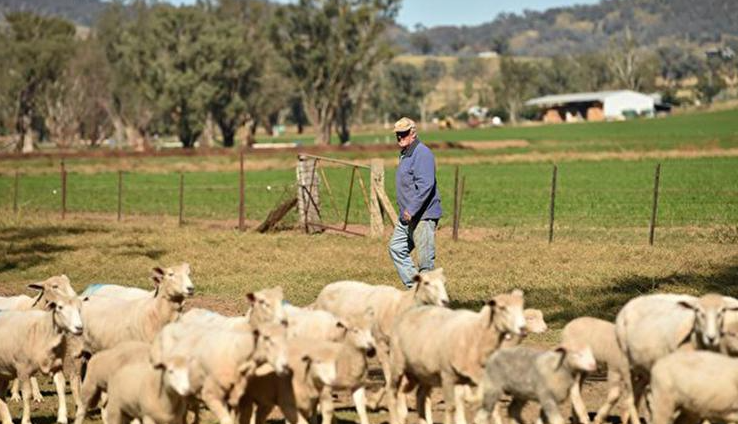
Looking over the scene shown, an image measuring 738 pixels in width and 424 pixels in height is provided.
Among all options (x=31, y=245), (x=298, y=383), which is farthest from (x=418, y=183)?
(x=31, y=245)

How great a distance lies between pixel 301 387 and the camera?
10.6 m

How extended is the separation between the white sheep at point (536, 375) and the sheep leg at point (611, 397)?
1.15 meters

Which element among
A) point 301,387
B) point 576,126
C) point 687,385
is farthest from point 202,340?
point 576,126

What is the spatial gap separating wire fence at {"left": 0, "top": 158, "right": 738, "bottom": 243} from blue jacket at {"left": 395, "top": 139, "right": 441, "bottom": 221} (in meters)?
13.5

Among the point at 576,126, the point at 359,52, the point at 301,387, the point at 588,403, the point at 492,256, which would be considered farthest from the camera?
the point at 576,126

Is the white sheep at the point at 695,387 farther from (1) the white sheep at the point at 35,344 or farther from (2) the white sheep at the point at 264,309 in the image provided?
(1) the white sheep at the point at 35,344

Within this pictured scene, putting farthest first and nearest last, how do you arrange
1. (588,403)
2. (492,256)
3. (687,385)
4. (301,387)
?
1. (492,256)
2. (588,403)
3. (301,387)
4. (687,385)

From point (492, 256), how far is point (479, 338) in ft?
43.0

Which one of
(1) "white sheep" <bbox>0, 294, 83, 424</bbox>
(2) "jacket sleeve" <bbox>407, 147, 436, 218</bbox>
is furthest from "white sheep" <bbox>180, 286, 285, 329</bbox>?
(2) "jacket sleeve" <bbox>407, 147, 436, 218</bbox>

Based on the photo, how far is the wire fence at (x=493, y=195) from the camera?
32.9m

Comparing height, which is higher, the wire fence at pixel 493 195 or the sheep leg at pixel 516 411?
the sheep leg at pixel 516 411

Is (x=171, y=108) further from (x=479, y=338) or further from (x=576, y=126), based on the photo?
(x=479, y=338)

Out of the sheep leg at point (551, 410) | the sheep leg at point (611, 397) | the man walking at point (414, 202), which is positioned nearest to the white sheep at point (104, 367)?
the sheep leg at point (551, 410)

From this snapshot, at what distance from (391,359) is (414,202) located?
12.2 feet
